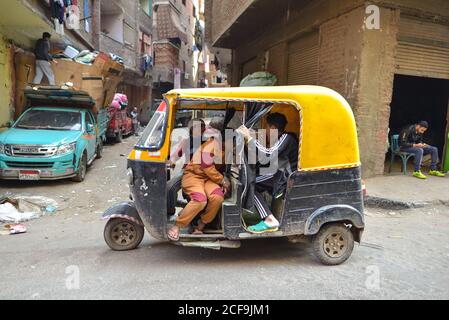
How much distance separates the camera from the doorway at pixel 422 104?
1115cm

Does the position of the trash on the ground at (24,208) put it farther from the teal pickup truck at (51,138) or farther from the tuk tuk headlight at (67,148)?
the tuk tuk headlight at (67,148)

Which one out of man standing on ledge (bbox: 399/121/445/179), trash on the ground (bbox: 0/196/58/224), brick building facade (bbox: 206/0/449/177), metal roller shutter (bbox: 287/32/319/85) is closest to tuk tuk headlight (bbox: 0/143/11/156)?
trash on the ground (bbox: 0/196/58/224)

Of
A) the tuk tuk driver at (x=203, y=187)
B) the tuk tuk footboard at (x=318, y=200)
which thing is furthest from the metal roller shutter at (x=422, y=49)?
the tuk tuk driver at (x=203, y=187)

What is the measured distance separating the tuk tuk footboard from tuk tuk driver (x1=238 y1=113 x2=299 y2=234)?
0.15 meters

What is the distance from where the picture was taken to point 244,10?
35.4ft

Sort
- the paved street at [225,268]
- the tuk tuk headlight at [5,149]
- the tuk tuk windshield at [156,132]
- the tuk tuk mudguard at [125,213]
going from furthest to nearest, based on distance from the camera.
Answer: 1. the tuk tuk headlight at [5,149]
2. the tuk tuk mudguard at [125,213]
3. the tuk tuk windshield at [156,132]
4. the paved street at [225,268]

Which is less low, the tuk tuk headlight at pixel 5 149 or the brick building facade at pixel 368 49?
the brick building facade at pixel 368 49

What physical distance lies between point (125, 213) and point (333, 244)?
2374 mm

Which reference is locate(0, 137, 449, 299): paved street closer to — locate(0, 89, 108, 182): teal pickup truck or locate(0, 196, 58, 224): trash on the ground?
locate(0, 196, 58, 224): trash on the ground

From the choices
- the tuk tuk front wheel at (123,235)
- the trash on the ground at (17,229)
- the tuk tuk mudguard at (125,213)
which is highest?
the tuk tuk mudguard at (125,213)

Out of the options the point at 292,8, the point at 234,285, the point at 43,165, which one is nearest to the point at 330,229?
the point at 234,285

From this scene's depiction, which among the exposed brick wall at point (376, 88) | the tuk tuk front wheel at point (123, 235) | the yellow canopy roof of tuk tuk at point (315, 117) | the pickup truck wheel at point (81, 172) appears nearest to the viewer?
the yellow canopy roof of tuk tuk at point (315, 117)

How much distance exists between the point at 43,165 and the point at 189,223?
501cm

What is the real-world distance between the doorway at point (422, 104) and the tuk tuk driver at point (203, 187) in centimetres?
906
